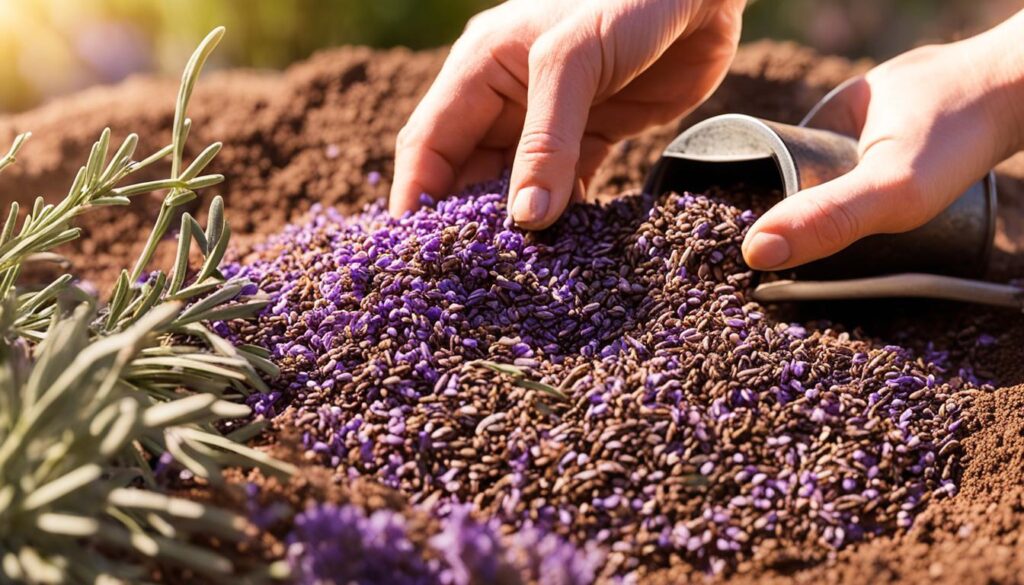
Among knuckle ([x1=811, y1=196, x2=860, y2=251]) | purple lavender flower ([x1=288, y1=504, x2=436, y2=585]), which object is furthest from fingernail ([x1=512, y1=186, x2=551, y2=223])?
purple lavender flower ([x1=288, y1=504, x2=436, y2=585])

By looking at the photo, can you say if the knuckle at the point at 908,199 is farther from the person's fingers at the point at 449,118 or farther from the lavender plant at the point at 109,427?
the lavender plant at the point at 109,427

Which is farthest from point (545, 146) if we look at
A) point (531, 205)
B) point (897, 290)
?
point (897, 290)

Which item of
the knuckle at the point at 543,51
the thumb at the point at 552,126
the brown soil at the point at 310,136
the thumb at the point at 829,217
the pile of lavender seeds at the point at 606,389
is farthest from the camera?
the brown soil at the point at 310,136

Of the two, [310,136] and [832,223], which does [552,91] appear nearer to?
[832,223]

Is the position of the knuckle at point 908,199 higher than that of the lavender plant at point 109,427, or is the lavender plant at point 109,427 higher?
the knuckle at point 908,199

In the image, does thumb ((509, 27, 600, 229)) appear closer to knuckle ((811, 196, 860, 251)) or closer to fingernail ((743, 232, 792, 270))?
fingernail ((743, 232, 792, 270))

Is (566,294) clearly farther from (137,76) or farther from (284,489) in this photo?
(137,76)

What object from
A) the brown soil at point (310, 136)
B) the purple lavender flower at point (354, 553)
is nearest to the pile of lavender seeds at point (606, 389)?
the purple lavender flower at point (354, 553)
